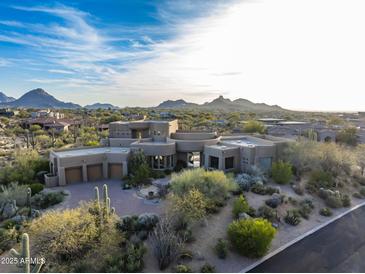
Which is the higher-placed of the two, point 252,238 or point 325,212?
point 252,238

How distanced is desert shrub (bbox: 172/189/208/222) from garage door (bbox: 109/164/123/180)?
490 inches

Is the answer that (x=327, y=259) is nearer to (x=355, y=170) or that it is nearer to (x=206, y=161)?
(x=206, y=161)

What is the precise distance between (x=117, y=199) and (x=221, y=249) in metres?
10.9

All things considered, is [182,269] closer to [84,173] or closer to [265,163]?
[84,173]

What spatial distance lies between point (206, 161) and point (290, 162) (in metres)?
9.86

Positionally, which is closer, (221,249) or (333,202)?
(221,249)

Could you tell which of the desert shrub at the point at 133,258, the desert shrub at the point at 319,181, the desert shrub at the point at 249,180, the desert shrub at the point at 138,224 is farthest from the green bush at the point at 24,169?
the desert shrub at the point at 319,181

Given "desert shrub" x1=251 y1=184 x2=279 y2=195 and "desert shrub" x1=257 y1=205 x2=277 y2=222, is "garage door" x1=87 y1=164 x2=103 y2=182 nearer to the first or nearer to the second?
"desert shrub" x1=251 y1=184 x2=279 y2=195

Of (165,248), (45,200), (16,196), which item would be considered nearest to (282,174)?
(165,248)

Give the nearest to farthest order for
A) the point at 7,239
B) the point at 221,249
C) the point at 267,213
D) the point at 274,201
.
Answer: the point at 7,239 → the point at 221,249 → the point at 267,213 → the point at 274,201

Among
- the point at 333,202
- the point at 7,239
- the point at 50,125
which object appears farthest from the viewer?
the point at 50,125

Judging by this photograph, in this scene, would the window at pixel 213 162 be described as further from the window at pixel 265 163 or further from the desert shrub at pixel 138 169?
the desert shrub at pixel 138 169

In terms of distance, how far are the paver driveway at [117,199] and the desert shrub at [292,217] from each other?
10.3 m

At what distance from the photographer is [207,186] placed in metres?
20.5
